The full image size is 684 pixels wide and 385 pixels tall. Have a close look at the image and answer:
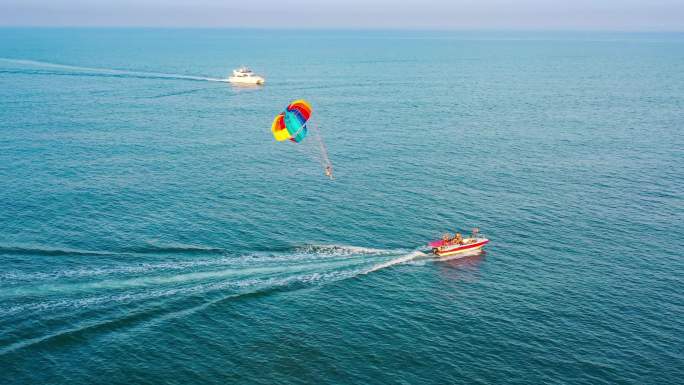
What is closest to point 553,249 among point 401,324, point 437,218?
point 437,218

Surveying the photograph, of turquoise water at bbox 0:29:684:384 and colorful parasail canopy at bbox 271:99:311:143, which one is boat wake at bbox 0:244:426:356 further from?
colorful parasail canopy at bbox 271:99:311:143

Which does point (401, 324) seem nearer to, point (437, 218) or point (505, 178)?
point (437, 218)

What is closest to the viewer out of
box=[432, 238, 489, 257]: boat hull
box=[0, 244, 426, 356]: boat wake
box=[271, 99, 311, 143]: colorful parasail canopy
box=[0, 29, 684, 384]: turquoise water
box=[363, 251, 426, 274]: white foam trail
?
box=[0, 29, 684, 384]: turquoise water

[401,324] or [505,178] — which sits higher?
[505,178]

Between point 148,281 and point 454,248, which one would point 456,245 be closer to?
point 454,248

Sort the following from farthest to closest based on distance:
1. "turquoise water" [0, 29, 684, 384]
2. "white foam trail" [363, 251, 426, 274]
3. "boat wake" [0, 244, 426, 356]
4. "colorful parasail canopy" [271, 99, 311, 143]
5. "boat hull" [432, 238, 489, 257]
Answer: "colorful parasail canopy" [271, 99, 311, 143] → "boat hull" [432, 238, 489, 257] → "white foam trail" [363, 251, 426, 274] → "boat wake" [0, 244, 426, 356] → "turquoise water" [0, 29, 684, 384]

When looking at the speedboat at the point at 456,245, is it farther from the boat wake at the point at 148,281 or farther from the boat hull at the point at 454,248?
the boat wake at the point at 148,281

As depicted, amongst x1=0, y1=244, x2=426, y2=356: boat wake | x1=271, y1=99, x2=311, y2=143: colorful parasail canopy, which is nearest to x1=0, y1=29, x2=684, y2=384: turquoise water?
x1=0, y1=244, x2=426, y2=356: boat wake

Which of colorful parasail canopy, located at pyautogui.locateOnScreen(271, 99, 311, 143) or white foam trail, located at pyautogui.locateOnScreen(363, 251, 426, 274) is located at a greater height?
colorful parasail canopy, located at pyautogui.locateOnScreen(271, 99, 311, 143)

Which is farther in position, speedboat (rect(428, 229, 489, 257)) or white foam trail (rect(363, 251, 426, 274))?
speedboat (rect(428, 229, 489, 257))
